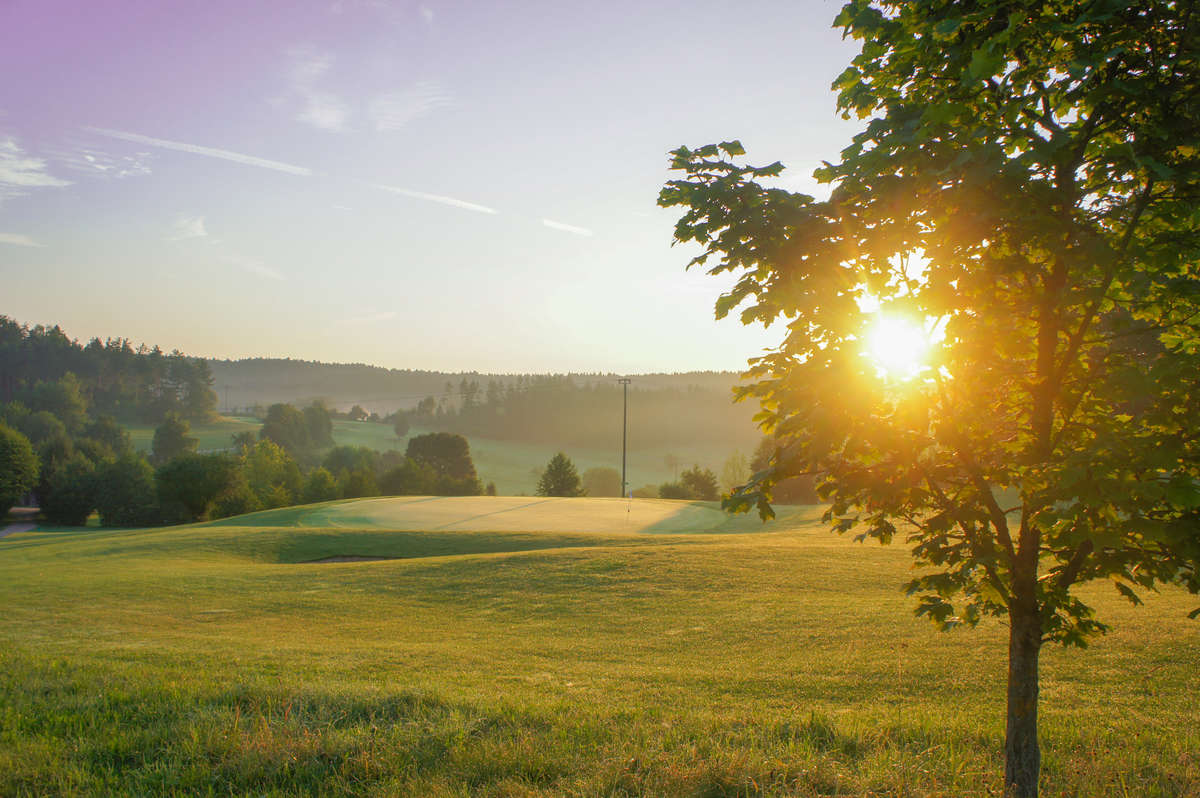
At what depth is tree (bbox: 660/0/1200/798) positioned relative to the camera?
341cm

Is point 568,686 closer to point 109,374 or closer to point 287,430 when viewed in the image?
point 287,430

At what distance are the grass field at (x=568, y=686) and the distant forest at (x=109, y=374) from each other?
115150mm

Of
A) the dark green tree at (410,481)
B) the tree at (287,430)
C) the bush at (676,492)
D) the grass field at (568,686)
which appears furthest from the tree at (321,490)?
the grass field at (568,686)

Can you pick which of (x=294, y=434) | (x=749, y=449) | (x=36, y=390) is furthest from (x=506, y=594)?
(x=749, y=449)

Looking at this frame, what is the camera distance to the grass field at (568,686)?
489cm

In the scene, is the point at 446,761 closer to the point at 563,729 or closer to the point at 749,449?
the point at 563,729

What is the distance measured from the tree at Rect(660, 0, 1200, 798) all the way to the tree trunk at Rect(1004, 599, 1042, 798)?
1 centimetres

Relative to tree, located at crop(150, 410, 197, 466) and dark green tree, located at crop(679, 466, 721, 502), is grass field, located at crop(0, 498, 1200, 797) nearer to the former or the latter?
dark green tree, located at crop(679, 466, 721, 502)

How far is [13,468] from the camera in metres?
61.9

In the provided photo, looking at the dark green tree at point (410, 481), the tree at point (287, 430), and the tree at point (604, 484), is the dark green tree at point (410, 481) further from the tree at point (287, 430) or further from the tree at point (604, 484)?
the tree at point (287, 430)

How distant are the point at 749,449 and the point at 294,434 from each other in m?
81.9

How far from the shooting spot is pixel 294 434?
107938mm

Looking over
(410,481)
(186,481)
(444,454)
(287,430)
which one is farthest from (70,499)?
(287,430)

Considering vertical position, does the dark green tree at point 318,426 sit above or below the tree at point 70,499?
above
